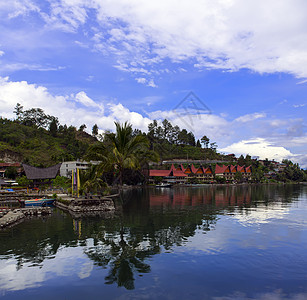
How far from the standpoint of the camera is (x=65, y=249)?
15070 millimetres

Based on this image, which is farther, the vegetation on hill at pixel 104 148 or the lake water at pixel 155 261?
the vegetation on hill at pixel 104 148

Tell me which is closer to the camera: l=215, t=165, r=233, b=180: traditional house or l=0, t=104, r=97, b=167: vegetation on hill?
l=0, t=104, r=97, b=167: vegetation on hill

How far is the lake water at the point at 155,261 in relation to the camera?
32.8 feet

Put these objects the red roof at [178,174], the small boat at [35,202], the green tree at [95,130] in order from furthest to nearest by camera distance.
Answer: the green tree at [95,130] < the red roof at [178,174] < the small boat at [35,202]

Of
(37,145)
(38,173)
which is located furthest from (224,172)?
(38,173)

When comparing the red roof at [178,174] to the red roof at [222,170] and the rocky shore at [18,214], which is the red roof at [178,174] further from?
the rocky shore at [18,214]

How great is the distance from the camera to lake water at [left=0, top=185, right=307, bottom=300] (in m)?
10.0

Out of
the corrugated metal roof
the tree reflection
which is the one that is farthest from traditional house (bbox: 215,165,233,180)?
the tree reflection

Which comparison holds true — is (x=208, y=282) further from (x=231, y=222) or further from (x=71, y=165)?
(x=71, y=165)

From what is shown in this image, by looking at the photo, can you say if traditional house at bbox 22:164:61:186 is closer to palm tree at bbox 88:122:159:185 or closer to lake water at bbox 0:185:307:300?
palm tree at bbox 88:122:159:185

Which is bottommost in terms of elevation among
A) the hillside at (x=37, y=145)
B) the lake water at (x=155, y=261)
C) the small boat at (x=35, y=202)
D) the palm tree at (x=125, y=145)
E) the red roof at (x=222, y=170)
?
the lake water at (x=155, y=261)

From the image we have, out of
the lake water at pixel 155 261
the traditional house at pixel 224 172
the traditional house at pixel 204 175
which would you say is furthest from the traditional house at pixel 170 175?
the lake water at pixel 155 261

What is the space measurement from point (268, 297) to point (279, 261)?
4.27m

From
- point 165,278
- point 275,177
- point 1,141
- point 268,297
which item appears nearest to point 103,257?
point 165,278
